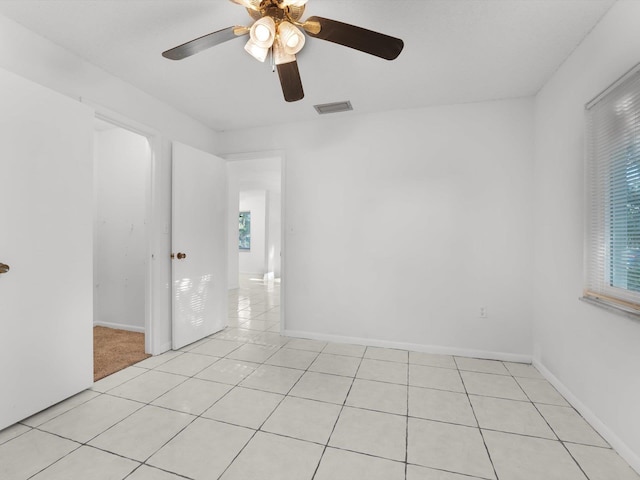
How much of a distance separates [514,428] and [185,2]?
10.6ft

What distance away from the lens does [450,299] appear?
10.1 feet

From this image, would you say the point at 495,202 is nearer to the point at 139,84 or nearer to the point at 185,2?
the point at 185,2

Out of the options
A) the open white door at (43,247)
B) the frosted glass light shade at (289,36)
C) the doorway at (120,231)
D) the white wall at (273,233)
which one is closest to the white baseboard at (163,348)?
the open white door at (43,247)

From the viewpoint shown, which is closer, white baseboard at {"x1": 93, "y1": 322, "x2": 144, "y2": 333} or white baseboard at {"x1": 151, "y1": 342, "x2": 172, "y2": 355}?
white baseboard at {"x1": 151, "y1": 342, "x2": 172, "y2": 355}

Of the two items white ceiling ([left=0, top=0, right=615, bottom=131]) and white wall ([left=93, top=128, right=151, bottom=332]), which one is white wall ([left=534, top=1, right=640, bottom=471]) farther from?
white wall ([left=93, top=128, right=151, bottom=332])

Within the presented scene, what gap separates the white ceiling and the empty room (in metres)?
0.02

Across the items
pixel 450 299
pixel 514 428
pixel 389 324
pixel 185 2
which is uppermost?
pixel 185 2

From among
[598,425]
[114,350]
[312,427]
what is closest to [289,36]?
[312,427]

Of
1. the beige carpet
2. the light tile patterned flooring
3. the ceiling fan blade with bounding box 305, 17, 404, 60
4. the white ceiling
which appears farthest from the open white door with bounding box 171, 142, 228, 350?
the ceiling fan blade with bounding box 305, 17, 404, 60

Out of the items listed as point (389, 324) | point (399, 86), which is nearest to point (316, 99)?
point (399, 86)

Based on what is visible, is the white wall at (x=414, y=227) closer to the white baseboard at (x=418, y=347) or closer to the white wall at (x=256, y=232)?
the white baseboard at (x=418, y=347)

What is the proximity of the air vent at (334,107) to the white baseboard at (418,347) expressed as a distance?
2487 mm

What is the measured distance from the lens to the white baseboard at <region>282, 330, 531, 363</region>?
2913 millimetres

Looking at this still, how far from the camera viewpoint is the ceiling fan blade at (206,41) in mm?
1589
